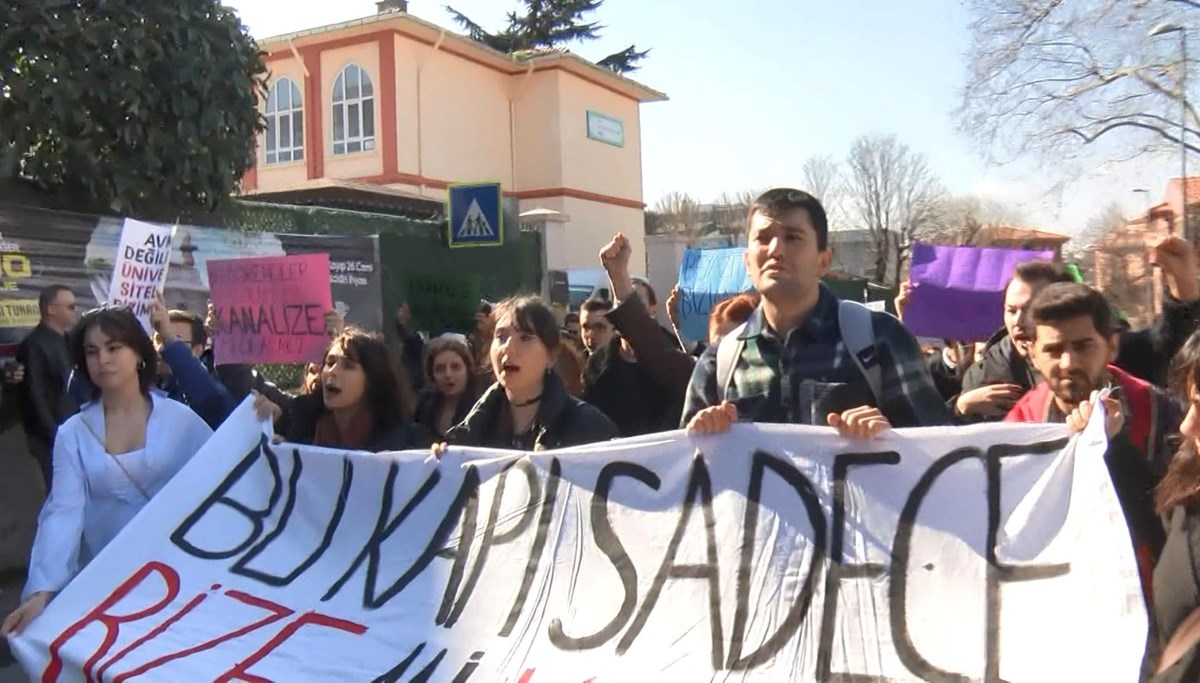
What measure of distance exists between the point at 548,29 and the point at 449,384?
3380cm

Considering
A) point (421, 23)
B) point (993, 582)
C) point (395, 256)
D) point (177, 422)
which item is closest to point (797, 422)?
point (993, 582)

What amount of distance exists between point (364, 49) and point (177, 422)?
875 inches

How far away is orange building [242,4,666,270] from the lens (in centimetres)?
2434

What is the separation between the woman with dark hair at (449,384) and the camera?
4434 millimetres

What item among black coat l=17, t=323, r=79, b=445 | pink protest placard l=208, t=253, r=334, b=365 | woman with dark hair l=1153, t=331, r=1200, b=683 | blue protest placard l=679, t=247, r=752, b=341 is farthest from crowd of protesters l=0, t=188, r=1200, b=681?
blue protest placard l=679, t=247, r=752, b=341

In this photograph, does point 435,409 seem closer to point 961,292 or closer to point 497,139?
point 961,292

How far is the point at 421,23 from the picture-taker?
24.2 meters

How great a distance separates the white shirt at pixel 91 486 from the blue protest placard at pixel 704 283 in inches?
281

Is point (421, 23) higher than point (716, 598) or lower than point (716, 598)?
higher

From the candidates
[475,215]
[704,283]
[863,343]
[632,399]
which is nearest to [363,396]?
[632,399]

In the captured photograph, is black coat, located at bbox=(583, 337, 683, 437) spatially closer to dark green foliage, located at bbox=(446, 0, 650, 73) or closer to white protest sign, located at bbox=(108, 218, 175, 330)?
white protest sign, located at bbox=(108, 218, 175, 330)

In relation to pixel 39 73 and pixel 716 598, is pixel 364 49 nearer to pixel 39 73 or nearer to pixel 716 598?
pixel 39 73

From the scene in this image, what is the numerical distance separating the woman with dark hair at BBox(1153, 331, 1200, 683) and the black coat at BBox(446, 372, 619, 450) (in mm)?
1586

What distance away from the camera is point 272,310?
18.2ft
